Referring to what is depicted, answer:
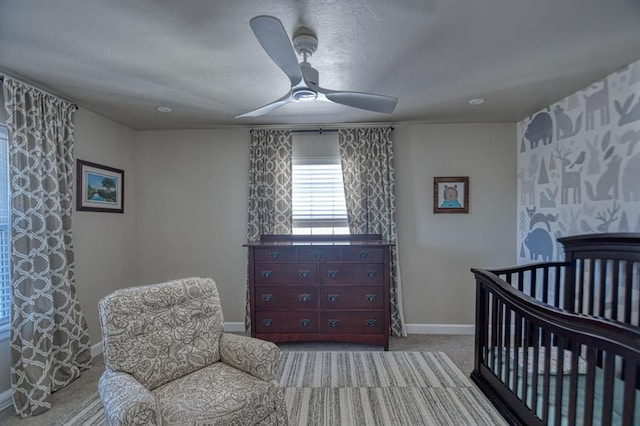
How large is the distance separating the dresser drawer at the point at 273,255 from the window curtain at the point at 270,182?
56cm

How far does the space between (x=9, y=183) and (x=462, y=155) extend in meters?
4.32

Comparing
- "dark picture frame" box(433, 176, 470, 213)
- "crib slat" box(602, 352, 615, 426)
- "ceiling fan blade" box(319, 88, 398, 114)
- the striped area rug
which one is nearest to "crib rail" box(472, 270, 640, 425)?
"crib slat" box(602, 352, 615, 426)

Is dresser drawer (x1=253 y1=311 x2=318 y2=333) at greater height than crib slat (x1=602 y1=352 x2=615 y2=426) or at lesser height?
lesser

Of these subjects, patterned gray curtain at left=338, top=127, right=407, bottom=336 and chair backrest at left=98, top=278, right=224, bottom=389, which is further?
patterned gray curtain at left=338, top=127, right=407, bottom=336

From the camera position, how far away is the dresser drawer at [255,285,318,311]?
311 centimetres

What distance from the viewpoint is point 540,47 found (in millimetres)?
1965

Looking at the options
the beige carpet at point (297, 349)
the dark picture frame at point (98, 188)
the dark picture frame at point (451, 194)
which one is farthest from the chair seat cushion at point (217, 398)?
the dark picture frame at point (451, 194)

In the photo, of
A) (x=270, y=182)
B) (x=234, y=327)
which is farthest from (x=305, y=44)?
(x=234, y=327)

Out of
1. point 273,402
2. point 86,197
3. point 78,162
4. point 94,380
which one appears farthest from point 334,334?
point 78,162

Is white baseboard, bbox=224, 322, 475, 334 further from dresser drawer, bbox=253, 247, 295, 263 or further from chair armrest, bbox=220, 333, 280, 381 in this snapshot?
chair armrest, bbox=220, 333, 280, 381

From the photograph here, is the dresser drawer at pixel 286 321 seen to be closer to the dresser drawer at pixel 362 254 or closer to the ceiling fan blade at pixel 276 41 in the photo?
the dresser drawer at pixel 362 254

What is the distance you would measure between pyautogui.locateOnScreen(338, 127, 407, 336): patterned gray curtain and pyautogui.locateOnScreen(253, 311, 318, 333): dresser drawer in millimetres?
1078

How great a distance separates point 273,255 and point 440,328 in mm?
2221

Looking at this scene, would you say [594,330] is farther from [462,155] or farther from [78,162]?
[78,162]
